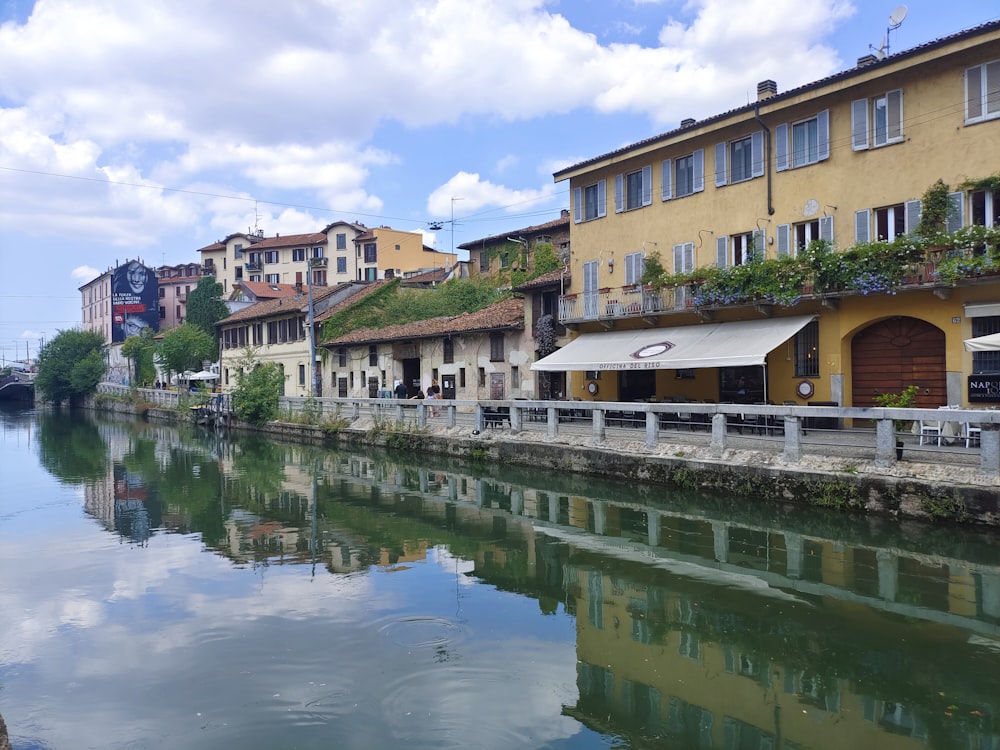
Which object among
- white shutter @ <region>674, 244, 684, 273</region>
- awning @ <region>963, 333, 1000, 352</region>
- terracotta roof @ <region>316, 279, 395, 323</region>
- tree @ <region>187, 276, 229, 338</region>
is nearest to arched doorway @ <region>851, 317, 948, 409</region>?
awning @ <region>963, 333, 1000, 352</region>

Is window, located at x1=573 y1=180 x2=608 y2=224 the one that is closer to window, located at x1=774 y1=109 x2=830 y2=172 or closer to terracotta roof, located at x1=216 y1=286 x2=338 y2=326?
window, located at x1=774 y1=109 x2=830 y2=172

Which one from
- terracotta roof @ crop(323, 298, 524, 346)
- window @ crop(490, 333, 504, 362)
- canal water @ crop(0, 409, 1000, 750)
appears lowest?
canal water @ crop(0, 409, 1000, 750)

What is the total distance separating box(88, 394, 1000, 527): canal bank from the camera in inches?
458

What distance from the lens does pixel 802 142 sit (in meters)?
19.8

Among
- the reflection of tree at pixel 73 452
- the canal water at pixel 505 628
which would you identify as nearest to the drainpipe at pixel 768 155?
the canal water at pixel 505 628

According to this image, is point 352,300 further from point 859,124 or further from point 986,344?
point 986,344

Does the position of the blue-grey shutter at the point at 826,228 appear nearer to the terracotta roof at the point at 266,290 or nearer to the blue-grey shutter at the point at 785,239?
the blue-grey shutter at the point at 785,239

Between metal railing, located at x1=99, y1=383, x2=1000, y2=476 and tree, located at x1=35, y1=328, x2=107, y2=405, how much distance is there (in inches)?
1966

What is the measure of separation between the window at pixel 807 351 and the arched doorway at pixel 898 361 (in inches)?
35.2

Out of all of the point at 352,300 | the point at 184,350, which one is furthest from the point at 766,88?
the point at 184,350

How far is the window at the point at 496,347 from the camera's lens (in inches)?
1162

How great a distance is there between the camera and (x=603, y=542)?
12.4 metres

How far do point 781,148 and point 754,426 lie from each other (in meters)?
9.00

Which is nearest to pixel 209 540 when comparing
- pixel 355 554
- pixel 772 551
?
pixel 355 554
